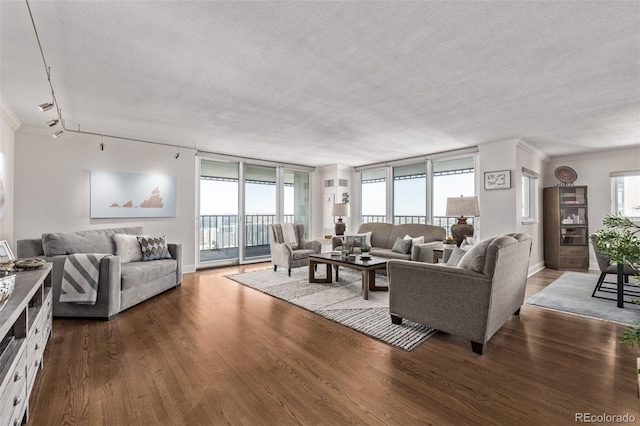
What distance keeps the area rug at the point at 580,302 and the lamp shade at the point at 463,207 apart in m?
1.37

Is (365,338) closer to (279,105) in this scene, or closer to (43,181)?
(279,105)

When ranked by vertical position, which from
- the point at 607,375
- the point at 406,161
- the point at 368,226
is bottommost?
the point at 607,375

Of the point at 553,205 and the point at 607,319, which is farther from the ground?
the point at 553,205

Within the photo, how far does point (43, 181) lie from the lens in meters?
4.19

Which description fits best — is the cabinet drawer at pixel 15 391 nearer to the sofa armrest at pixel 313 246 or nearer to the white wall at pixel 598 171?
the sofa armrest at pixel 313 246

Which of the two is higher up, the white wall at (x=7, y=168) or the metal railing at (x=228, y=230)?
the white wall at (x=7, y=168)

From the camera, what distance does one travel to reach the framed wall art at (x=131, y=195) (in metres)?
4.61

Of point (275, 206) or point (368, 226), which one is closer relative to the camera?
point (368, 226)

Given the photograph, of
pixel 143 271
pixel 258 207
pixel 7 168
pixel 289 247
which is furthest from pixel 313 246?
pixel 7 168

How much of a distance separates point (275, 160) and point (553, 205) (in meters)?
5.81

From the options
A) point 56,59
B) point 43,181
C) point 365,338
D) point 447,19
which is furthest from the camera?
point 43,181

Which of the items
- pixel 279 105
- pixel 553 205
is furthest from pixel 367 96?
pixel 553 205

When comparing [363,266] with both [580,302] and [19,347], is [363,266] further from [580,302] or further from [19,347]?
[19,347]

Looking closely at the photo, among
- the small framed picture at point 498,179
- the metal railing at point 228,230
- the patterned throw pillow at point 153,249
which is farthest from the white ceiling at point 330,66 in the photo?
the metal railing at point 228,230
